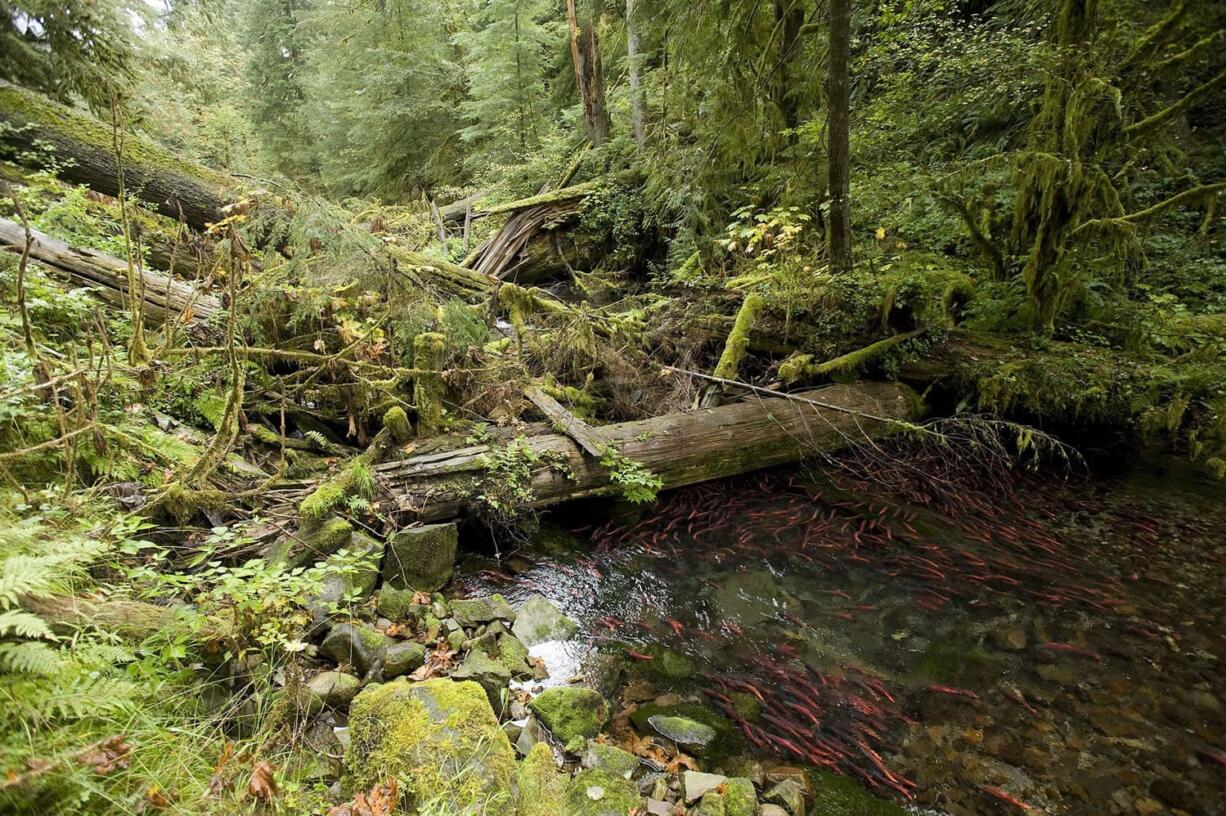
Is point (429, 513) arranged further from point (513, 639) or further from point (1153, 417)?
point (1153, 417)

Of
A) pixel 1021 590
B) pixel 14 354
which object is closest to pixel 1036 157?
pixel 1021 590

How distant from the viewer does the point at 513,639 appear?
4.20 meters

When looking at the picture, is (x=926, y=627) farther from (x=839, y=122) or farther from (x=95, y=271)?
(x=95, y=271)


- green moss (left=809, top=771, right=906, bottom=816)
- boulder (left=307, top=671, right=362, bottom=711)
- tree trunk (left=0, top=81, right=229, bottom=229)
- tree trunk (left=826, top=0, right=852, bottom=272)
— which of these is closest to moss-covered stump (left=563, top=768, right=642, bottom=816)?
green moss (left=809, top=771, right=906, bottom=816)

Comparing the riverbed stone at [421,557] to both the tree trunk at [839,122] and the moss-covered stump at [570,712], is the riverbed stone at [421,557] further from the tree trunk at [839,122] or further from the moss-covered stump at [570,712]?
the tree trunk at [839,122]

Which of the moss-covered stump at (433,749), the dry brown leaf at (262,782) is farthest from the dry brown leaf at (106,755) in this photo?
the moss-covered stump at (433,749)

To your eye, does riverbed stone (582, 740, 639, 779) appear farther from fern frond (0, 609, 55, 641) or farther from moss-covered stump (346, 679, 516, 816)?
fern frond (0, 609, 55, 641)

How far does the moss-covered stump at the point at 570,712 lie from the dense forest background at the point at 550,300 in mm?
1566

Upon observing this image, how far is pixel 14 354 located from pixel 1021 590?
8.27m

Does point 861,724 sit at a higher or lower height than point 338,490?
lower

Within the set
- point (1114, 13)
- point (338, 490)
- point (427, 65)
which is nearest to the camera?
point (338, 490)

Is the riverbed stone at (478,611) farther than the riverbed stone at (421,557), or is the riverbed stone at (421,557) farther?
the riverbed stone at (421,557)

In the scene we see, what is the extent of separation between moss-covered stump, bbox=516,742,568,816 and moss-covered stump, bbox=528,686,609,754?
1.55 feet

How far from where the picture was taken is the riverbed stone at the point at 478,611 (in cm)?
426
